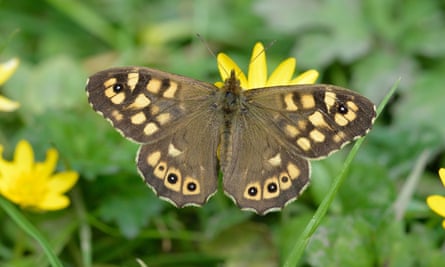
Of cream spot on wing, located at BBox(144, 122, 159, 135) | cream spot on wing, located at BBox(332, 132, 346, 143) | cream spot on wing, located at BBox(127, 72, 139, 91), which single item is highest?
cream spot on wing, located at BBox(127, 72, 139, 91)

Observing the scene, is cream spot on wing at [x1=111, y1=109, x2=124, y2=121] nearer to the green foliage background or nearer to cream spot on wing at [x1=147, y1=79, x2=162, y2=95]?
cream spot on wing at [x1=147, y1=79, x2=162, y2=95]

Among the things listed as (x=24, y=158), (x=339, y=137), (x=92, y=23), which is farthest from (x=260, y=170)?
(x=92, y=23)

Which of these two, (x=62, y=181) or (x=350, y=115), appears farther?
(x=62, y=181)

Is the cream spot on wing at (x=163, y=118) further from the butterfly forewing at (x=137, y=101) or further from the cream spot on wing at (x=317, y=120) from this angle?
the cream spot on wing at (x=317, y=120)

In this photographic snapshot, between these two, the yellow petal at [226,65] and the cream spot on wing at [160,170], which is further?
the yellow petal at [226,65]

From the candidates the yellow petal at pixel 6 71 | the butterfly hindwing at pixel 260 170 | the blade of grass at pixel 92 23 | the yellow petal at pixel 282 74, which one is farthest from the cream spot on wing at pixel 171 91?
the blade of grass at pixel 92 23

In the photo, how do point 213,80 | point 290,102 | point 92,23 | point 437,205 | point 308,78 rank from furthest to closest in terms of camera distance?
point 92,23
point 213,80
point 308,78
point 290,102
point 437,205

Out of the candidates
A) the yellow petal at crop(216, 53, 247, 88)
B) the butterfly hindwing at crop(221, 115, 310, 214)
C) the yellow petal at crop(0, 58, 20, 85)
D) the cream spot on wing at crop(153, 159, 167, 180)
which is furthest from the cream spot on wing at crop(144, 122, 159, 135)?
the yellow petal at crop(0, 58, 20, 85)

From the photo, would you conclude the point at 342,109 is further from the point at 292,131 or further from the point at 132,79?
the point at 132,79
